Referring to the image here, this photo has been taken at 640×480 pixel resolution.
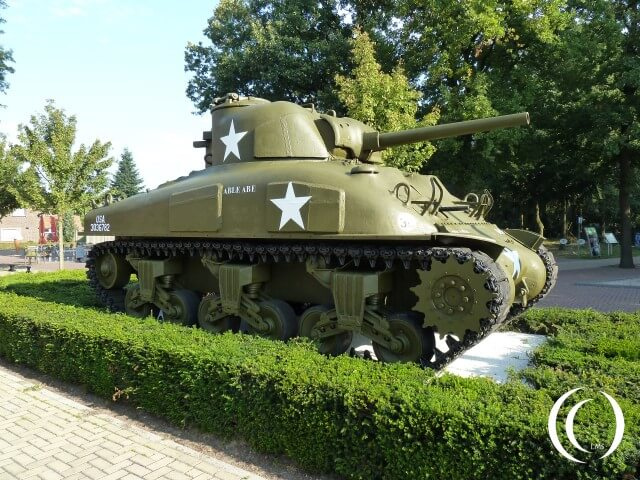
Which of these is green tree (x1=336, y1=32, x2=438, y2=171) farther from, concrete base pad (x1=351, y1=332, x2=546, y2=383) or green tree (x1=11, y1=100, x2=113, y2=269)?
green tree (x1=11, y1=100, x2=113, y2=269)

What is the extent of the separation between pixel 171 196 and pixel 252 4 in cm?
1928

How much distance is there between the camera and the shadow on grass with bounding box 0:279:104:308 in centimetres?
998

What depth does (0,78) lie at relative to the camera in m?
24.0

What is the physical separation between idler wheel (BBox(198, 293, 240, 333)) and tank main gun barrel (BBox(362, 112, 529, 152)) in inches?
138

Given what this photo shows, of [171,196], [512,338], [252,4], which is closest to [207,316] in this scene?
[171,196]

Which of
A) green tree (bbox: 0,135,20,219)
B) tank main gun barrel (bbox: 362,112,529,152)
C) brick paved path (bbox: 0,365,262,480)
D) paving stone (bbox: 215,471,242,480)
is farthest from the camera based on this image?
green tree (bbox: 0,135,20,219)

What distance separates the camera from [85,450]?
4.89m

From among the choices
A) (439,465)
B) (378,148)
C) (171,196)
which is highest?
(378,148)

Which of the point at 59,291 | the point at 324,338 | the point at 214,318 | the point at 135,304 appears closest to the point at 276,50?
the point at 59,291

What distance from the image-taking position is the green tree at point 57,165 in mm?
17625

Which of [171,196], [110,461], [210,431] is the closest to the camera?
[110,461]

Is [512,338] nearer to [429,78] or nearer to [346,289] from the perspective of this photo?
[346,289]

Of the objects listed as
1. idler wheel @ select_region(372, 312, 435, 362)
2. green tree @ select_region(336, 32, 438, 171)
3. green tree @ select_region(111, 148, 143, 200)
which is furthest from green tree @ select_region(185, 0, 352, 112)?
green tree @ select_region(111, 148, 143, 200)

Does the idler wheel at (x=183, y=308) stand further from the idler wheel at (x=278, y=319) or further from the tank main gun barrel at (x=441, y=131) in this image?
the tank main gun barrel at (x=441, y=131)
